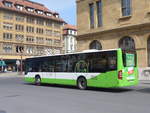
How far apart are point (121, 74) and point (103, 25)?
48.8ft

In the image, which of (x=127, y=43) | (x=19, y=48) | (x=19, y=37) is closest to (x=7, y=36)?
(x=19, y=37)

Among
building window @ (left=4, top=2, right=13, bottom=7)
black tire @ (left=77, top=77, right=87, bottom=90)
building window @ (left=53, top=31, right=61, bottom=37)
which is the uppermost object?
building window @ (left=4, top=2, right=13, bottom=7)

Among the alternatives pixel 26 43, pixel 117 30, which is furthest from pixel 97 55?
pixel 26 43

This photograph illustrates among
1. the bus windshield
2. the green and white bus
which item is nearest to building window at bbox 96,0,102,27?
the green and white bus

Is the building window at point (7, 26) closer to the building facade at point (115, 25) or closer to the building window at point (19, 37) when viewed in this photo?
the building window at point (19, 37)

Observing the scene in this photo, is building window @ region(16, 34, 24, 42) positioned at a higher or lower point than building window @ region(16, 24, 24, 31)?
lower

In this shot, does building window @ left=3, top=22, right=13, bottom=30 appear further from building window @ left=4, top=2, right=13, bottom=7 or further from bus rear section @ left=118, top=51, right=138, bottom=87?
bus rear section @ left=118, top=51, right=138, bottom=87

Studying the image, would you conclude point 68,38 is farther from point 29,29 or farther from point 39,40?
point 29,29

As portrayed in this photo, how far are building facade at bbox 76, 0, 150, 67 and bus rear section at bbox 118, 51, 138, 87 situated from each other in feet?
29.4

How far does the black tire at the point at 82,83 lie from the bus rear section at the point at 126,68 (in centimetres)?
305

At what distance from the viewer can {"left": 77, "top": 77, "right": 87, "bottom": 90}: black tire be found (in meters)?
18.7

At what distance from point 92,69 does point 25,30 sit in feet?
215

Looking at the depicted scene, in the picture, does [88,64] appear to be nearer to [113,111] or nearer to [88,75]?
[88,75]

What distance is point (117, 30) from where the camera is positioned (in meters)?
28.5
